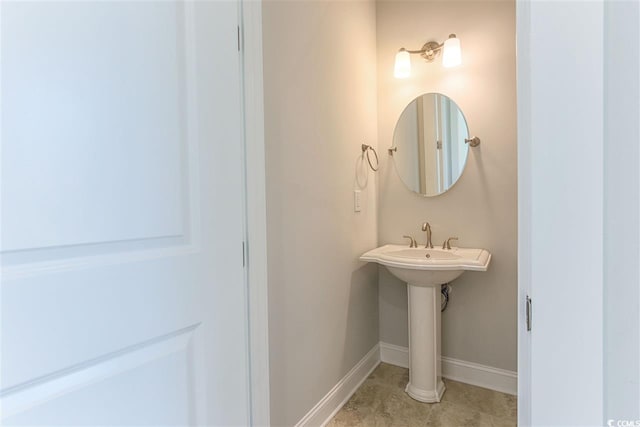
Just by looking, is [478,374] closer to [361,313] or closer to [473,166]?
[361,313]

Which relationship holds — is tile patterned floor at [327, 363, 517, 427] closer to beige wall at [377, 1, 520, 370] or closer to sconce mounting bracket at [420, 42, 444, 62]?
beige wall at [377, 1, 520, 370]

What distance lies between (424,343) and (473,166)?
1139 mm

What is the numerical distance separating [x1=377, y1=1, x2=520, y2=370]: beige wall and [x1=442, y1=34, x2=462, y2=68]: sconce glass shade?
0.29ft

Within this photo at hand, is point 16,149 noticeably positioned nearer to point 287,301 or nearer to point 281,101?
point 281,101

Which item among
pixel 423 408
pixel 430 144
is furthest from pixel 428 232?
pixel 423 408

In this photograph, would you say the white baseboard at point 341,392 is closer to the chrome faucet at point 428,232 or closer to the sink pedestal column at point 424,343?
the sink pedestal column at point 424,343

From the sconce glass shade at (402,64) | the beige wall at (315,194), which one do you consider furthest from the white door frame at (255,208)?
the sconce glass shade at (402,64)

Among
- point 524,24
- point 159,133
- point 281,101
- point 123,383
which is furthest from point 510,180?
point 123,383

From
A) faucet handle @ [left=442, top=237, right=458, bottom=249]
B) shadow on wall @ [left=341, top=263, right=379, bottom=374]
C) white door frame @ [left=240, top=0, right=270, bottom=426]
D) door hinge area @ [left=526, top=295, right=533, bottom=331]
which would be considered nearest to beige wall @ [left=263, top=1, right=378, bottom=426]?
shadow on wall @ [left=341, top=263, right=379, bottom=374]

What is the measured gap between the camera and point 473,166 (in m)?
2.09

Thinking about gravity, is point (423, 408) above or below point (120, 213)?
below

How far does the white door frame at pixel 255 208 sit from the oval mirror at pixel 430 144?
4.52 ft

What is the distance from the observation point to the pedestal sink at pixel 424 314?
6.05 ft

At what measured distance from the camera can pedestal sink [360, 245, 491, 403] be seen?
72.6 inches
